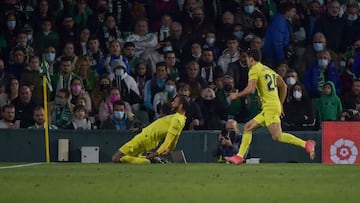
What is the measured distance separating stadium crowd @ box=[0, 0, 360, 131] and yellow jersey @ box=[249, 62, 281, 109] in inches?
132

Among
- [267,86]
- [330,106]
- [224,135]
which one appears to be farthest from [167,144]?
[330,106]

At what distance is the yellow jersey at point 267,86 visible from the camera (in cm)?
1886

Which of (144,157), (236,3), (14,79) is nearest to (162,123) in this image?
(144,157)

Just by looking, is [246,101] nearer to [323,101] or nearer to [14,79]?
[323,101]

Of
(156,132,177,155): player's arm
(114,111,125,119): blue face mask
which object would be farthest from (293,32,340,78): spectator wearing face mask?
(156,132,177,155): player's arm

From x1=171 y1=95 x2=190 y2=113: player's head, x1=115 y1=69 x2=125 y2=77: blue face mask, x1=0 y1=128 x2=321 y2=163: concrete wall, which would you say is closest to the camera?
x1=171 y1=95 x2=190 y2=113: player's head

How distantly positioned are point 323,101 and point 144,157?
4.40 m

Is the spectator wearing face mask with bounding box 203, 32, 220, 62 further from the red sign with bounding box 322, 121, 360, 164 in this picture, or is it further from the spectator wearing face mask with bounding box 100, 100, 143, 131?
the red sign with bounding box 322, 121, 360, 164

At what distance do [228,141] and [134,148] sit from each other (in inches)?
77.2

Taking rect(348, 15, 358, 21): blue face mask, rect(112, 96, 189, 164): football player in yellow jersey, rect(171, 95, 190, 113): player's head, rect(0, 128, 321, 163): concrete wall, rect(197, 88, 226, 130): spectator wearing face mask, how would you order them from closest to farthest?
rect(112, 96, 189, 164): football player in yellow jersey
rect(171, 95, 190, 113): player's head
rect(0, 128, 321, 163): concrete wall
rect(197, 88, 226, 130): spectator wearing face mask
rect(348, 15, 358, 21): blue face mask

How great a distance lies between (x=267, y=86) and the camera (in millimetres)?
19031

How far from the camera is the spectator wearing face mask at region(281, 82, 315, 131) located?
73.9 ft

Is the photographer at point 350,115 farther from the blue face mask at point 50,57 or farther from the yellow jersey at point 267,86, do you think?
the blue face mask at point 50,57

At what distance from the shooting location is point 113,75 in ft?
76.7
